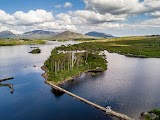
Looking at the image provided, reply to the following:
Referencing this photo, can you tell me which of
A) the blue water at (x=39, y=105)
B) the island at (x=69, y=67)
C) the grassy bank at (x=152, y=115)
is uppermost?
the island at (x=69, y=67)

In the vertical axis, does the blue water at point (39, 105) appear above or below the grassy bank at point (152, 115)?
A: below

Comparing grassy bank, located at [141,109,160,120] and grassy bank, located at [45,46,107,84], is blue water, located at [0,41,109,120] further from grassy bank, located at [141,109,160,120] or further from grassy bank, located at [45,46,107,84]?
grassy bank, located at [141,109,160,120]

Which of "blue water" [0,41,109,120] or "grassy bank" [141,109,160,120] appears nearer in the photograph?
"grassy bank" [141,109,160,120]

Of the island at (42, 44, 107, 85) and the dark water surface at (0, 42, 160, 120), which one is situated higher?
the island at (42, 44, 107, 85)

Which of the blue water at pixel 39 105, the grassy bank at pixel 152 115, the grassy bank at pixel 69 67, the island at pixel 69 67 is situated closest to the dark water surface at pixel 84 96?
the blue water at pixel 39 105

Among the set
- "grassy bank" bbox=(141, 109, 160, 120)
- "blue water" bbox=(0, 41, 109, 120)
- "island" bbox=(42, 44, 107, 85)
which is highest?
"island" bbox=(42, 44, 107, 85)

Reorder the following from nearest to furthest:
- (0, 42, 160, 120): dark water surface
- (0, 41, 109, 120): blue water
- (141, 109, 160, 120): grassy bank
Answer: (141, 109, 160, 120): grassy bank
(0, 41, 109, 120): blue water
(0, 42, 160, 120): dark water surface

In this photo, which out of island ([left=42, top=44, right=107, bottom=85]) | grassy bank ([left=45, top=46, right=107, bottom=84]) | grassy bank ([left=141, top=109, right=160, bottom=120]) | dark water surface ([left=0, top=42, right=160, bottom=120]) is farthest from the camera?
grassy bank ([left=45, top=46, right=107, bottom=84])

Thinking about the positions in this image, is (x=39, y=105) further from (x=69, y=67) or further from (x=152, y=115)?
(x=69, y=67)

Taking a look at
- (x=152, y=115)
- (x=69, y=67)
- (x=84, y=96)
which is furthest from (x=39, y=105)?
(x=69, y=67)

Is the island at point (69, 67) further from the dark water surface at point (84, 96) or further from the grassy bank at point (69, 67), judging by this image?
the dark water surface at point (84, 96)

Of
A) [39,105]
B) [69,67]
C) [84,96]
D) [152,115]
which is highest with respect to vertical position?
[69,67]

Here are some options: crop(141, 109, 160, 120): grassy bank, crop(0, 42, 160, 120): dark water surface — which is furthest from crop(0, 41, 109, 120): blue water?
crop(141, 109, 160, 120): grassy bank
